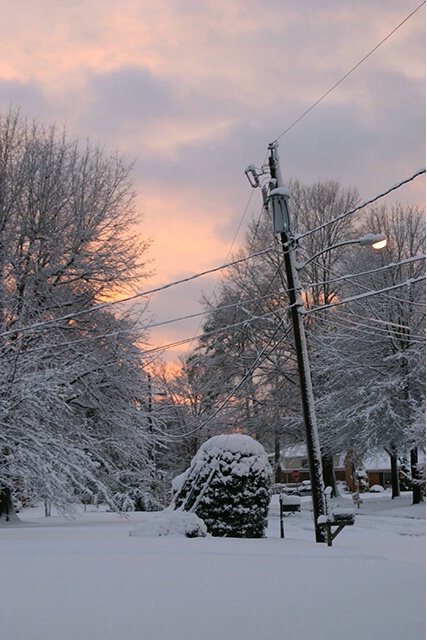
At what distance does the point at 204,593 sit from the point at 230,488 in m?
6.94

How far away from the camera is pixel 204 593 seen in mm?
5953

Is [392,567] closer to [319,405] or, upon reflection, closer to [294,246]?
[294,246]

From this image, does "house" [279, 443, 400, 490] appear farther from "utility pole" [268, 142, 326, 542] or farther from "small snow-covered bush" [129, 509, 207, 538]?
"small snow-covered bush" [129, 509, 207, 538]

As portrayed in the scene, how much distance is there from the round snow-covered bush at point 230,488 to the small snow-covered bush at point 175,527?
3.86 ft

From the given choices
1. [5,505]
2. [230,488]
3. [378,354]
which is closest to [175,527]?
[230,488]

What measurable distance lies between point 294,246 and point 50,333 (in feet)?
28.0

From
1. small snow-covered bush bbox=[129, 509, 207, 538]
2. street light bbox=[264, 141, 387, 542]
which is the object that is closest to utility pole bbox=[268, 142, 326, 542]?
street light bbox=[264, 141, 387, 542]

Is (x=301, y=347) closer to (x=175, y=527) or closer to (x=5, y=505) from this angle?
(x=175, y=527)

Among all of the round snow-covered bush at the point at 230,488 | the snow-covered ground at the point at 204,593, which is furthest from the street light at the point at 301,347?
the snow-covered ground at the point at 204,593

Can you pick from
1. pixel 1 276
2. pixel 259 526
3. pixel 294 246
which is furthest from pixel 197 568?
pixel 1 276

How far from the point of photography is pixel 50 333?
1948 centimetres

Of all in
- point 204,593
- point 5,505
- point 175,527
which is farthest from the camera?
point 5,505

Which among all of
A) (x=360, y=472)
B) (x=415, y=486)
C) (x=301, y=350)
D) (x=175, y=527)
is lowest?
(x=360, y=472)

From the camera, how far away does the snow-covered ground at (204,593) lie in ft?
15.7
